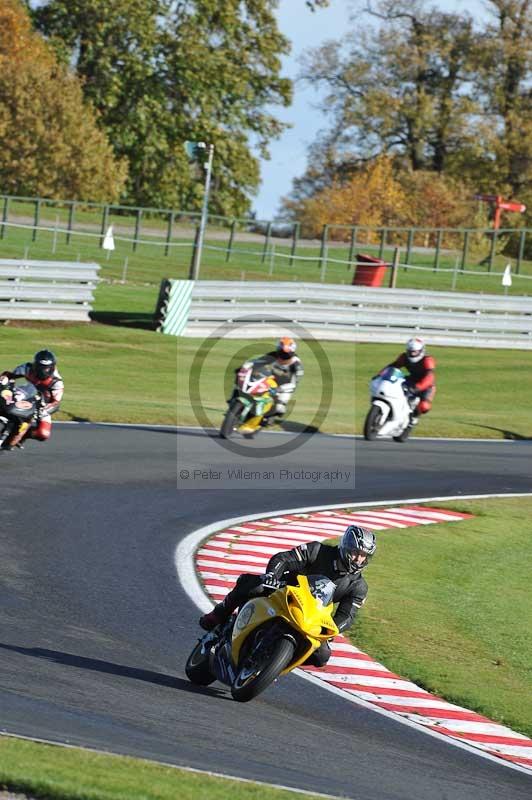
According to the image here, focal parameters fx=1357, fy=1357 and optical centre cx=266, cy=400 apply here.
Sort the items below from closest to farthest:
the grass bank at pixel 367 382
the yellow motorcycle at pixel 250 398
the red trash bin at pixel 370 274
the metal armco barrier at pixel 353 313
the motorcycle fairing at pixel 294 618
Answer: the motorcycle fairing at pixel 294 618 → the yellow motorcycle at pixel 250 398 → the grass bank at pixel 367 382 → the metal armco barrier at pixel 353 313 → the red trash bin at pixel 370 274

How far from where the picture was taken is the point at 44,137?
196ft

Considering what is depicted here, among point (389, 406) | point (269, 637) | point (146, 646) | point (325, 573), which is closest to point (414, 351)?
point (389, 406)

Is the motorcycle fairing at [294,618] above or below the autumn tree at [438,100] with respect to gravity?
below

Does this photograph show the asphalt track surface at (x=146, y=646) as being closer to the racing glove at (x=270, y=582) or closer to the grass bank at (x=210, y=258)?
the racing glove at (x=270, y=582)

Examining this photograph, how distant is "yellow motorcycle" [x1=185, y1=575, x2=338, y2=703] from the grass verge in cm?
174

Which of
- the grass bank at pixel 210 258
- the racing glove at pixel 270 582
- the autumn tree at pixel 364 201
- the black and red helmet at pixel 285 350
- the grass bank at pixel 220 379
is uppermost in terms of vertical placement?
the autumn tree at pixel 364 201

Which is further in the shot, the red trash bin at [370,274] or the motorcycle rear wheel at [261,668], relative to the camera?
the red trash bin at [370,274]

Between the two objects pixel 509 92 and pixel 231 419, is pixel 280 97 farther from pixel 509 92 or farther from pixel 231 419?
pixel 231 419

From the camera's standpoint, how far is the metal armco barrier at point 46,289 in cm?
3041

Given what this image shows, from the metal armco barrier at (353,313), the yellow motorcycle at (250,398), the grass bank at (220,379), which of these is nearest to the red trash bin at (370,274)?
the metal armco barrier at (353,313)

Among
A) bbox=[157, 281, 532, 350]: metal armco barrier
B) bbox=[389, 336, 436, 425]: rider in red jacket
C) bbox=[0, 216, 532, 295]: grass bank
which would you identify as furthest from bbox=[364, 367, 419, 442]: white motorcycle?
bbox=[0, 216, 532, 295]: grass bank

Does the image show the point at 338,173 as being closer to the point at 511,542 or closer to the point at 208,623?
the point at 511,542

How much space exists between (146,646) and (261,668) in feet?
5.88

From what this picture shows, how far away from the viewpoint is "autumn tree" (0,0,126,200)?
5925 centimetres
